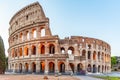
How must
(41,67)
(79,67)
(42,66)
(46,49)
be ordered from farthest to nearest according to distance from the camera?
1. (42,66)
2. (79,67)
3. (41,67)
4. (46,49)

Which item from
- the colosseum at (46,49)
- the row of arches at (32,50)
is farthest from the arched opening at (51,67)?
the row of arches at (32,50)

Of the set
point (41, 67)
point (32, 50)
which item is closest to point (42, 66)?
point (41, 67)

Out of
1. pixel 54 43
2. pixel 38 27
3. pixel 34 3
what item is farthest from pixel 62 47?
pixel 34 3

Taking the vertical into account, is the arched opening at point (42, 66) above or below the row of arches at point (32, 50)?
below

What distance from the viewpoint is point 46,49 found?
147 feet

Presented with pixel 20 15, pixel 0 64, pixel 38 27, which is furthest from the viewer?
pixel 20 15

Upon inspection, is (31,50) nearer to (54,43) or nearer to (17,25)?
(54,43)

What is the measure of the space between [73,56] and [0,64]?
47.4ft

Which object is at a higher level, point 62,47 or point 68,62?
point 62,47

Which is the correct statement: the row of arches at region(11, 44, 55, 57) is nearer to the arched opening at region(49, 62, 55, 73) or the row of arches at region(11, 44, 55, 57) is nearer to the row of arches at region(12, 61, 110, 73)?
the row of arches at region(12, 61, 110, 73)

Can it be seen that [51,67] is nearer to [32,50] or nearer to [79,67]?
[32,50]

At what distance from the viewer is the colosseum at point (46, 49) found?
44156 millimetres

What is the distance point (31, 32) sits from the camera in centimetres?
4794

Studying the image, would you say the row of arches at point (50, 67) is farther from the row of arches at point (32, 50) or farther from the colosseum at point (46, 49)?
the row of arches at point (32, 50)
